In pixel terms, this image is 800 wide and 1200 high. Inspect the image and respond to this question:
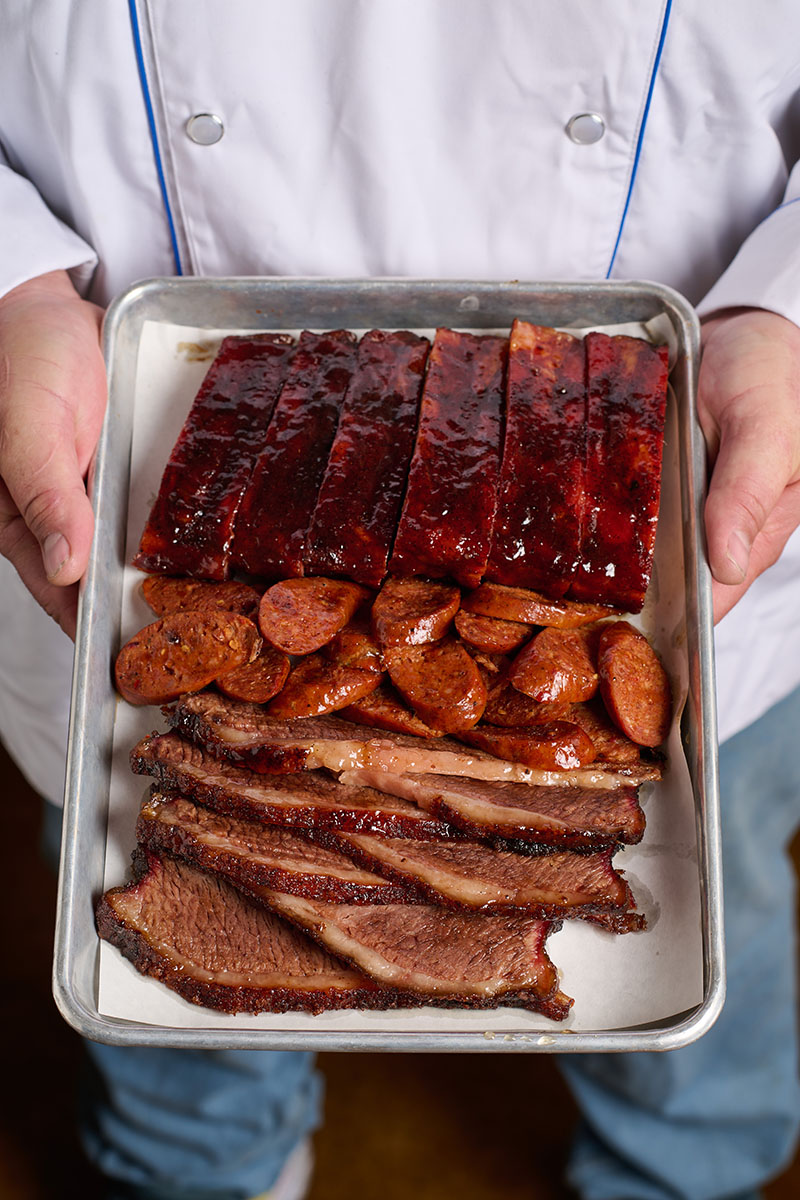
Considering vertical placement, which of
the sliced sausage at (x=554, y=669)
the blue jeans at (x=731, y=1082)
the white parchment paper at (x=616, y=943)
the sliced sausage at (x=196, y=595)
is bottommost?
the blue jeans at (x=731, y=1082)

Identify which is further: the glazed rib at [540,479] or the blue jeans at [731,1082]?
the blue jeans at [731,1082]

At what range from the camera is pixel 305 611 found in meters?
1.77

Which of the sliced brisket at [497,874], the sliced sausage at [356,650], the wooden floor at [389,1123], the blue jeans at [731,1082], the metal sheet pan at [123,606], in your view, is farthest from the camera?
the wooden floor at [389,1123]

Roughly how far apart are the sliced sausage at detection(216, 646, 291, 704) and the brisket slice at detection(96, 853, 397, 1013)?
29 cm

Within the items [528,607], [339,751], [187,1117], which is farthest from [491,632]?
[187,1117]

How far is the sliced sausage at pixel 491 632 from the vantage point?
5.79 ft

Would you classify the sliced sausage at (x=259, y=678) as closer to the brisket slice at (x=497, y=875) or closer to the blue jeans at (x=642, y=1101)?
the brisket slice at (x=497, y=875)

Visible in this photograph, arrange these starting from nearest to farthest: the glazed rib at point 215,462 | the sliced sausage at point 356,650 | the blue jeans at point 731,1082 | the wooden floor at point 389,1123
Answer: the sliced sausage at point 356,650
the glazed rib at point 215,462
the blue jeans at point 731,1082
the wooden floor at point 389,1123

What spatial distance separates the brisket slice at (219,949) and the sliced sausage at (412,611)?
0.49 m

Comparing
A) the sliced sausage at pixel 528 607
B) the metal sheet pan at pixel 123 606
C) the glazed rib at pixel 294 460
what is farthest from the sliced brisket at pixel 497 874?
the glazed rib at pixel 294 460

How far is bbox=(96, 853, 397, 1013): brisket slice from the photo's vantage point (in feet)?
5.32

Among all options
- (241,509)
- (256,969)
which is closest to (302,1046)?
(256,969)

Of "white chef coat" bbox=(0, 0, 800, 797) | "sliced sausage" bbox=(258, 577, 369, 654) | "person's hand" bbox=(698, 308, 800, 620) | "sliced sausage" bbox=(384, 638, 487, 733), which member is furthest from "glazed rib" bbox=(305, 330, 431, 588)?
"person's hand" bbox=(698, 308, 800, 620)

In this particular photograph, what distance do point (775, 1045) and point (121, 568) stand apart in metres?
2.32
